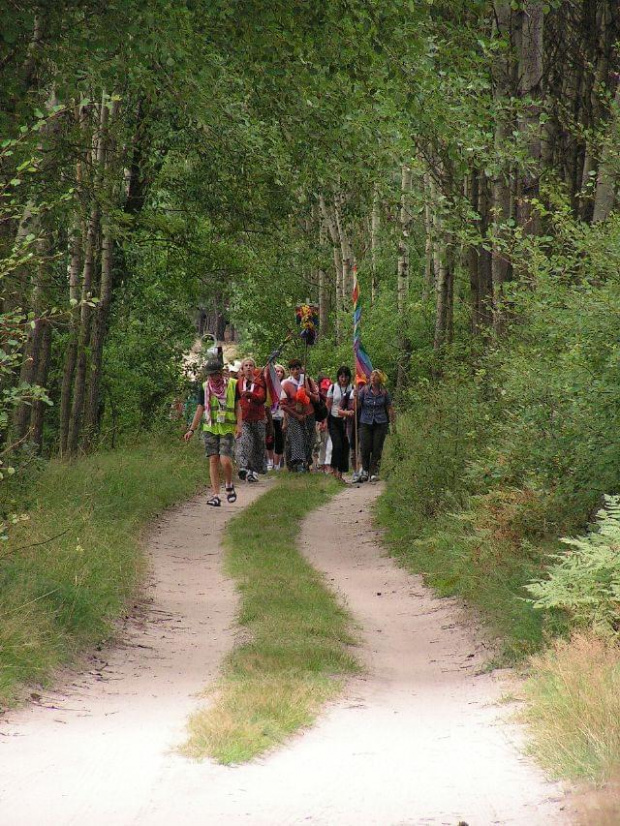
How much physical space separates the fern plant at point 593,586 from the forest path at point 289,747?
0.67 metres

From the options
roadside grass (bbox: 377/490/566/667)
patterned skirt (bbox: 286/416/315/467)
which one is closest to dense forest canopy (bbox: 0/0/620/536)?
roadside grass (bbox: 377/490/566/667)

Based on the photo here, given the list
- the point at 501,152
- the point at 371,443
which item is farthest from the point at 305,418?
the point at 501,152

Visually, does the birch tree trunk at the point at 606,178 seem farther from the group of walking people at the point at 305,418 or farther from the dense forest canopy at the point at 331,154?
the group of walking people at the point at 305,418

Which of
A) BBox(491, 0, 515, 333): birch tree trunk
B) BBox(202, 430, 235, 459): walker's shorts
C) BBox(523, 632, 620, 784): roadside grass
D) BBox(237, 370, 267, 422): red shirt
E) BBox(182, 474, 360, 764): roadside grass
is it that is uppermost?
BBox(491, 0, 515, 333): birch tree trunk

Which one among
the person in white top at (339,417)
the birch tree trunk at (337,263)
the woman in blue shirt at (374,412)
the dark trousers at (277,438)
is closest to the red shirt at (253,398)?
the woman in blue shirt at (374,412)

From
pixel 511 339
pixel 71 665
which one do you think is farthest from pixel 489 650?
pixel 511 339

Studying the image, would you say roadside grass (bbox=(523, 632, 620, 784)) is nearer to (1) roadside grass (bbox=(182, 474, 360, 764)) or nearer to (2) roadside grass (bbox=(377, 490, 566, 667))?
(2) roadside grass (bbox=(377, 490, 566, 667))

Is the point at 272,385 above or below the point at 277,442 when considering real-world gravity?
above

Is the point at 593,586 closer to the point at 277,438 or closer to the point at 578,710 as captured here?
the point at 578,710

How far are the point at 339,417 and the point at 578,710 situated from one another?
52.9 feet

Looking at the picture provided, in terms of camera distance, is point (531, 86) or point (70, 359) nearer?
point (531, 86)

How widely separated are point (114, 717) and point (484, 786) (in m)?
2.49

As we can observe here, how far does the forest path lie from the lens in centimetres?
523

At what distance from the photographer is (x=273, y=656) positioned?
26.7ft
